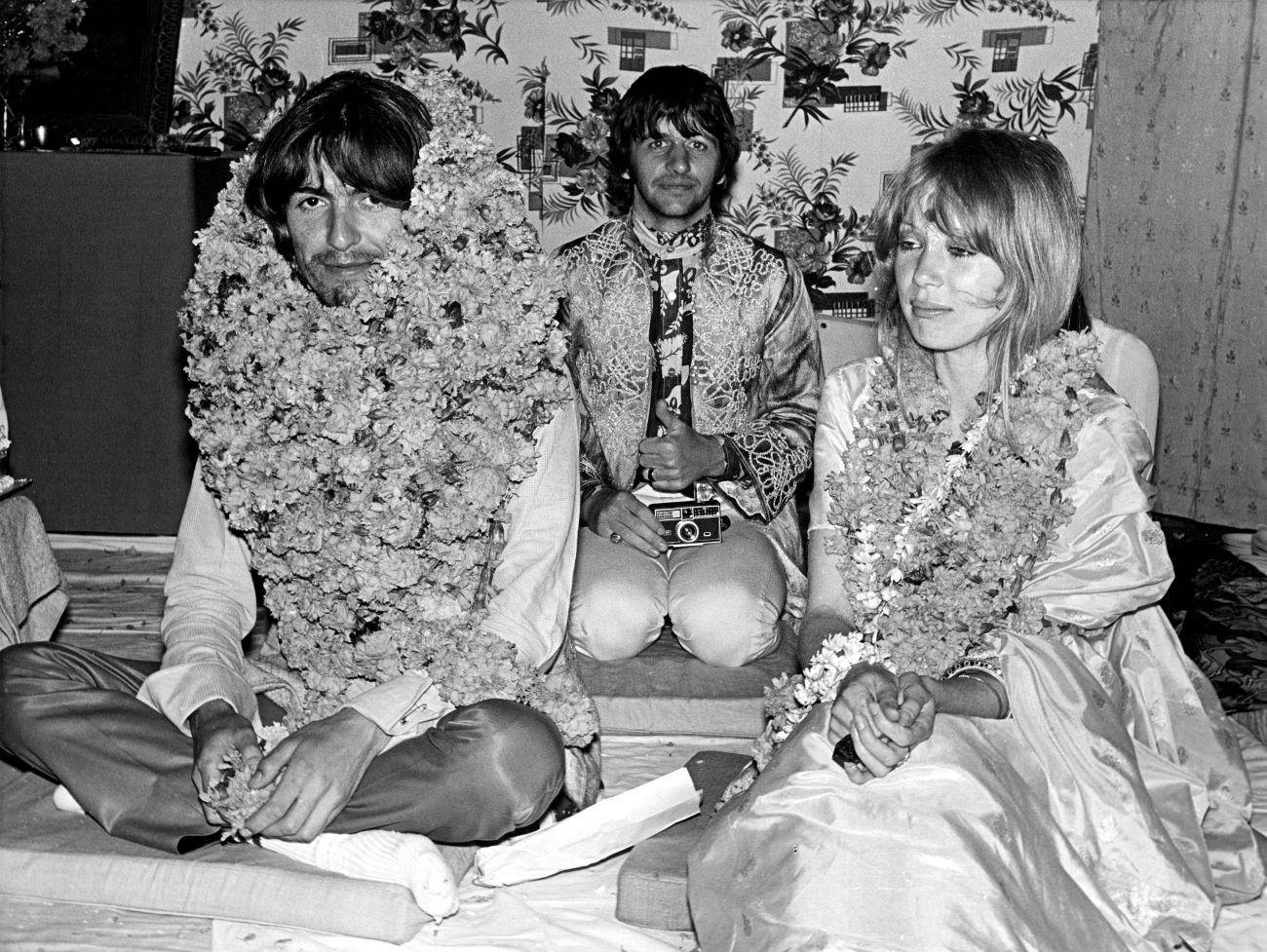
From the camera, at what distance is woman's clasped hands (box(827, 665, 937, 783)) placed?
1.99m

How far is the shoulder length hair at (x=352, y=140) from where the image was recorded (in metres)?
2.38

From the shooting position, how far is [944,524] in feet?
7.80

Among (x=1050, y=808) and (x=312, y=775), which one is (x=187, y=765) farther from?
(x=1050, y=808)

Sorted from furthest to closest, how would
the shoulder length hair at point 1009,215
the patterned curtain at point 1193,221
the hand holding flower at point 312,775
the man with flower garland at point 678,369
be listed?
the patterned curtain at point 1193,221 → the man with flower garland at point 678,369 → the shoulder length hair at point 1009,215 → the hand holding flower at point 312,775

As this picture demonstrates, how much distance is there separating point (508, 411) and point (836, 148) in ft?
9.54

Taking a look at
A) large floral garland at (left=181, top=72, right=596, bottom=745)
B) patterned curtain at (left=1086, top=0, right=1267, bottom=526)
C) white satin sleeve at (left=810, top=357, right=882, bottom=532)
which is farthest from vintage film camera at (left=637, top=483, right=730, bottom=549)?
patterned curtain at (left=1086, top=0, right=1267, bottom=526)

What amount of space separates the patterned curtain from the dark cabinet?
10.2 feet

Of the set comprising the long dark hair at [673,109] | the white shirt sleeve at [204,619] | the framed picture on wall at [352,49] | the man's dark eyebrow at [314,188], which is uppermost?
the framed picture on wall at [352,49]

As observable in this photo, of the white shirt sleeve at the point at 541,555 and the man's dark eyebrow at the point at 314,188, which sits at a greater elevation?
the man's dark eyebrow at the point at 314,188

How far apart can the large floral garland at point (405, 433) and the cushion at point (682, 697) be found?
88cm

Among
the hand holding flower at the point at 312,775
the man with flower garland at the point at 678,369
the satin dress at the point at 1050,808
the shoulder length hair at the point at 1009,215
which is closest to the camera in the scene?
the satin dress at the point at 1050,808

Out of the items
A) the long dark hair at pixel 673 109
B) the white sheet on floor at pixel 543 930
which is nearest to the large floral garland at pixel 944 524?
the white sheet on floor at pixel 543 930

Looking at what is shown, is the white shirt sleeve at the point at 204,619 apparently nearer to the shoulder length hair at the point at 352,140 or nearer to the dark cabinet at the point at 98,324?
the shoulder length hair at the point at 352,140

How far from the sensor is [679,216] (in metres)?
3.65
